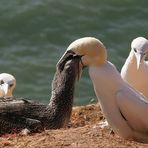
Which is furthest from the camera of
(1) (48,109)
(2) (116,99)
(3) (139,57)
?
(3) (139,57)

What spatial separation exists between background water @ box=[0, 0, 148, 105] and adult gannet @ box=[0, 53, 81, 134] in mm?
6574

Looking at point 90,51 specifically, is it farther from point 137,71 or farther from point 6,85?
point 6,85

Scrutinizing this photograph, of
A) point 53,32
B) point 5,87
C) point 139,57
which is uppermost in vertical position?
point 139,57

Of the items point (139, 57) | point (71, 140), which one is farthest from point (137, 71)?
point (71, 140)

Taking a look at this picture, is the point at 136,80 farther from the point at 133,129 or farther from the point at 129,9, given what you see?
the point at 129,9

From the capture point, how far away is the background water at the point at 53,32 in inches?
637

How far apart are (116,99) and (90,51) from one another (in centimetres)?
61

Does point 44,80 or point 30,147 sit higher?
point 30,147

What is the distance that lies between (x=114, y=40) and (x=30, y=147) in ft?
36.7

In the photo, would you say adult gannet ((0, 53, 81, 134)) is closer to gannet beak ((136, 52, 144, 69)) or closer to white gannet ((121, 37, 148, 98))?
gannet beak ((136, 52, 144, 69))

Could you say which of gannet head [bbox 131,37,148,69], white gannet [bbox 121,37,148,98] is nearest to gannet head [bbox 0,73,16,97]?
white gannet [bbox 121,37,148,98]

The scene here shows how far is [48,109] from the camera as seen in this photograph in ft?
27.8

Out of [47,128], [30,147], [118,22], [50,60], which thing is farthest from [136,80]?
[118,22]

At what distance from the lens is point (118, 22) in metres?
18.4
